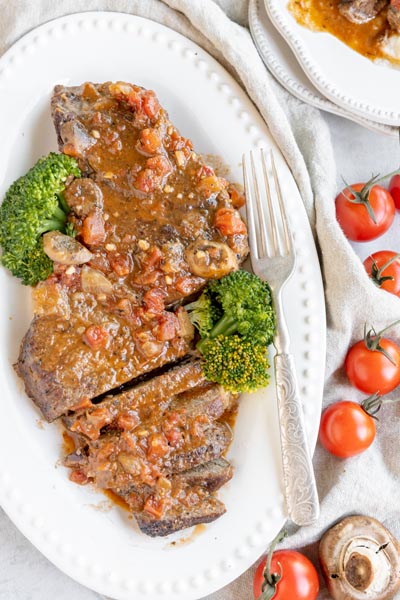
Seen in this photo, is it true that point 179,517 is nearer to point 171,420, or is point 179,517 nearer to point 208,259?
point 171,420

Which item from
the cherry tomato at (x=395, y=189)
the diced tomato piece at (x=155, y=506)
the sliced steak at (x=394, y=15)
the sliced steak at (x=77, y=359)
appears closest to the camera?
the sliced steak at (x=77, y=359)

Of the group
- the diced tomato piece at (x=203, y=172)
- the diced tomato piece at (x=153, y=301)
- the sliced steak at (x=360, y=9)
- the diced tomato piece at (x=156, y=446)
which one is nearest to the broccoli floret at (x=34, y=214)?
the diced tomato piece at (x=153, y=301)

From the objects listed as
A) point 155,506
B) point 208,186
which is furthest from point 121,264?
point 155,506

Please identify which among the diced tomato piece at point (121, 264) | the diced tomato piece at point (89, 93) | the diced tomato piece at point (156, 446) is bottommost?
the diced tomato piece at point (156, 446)

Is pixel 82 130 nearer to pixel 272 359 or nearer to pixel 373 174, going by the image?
pixel 272 359

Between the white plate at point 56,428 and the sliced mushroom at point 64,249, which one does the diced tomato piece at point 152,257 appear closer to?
the sliced mushroom at point 64,249

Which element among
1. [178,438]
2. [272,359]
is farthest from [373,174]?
[178,438]

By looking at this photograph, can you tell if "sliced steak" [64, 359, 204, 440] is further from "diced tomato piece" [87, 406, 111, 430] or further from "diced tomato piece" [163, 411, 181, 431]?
"diced tomato piece" [163, 411, 181, 431]
